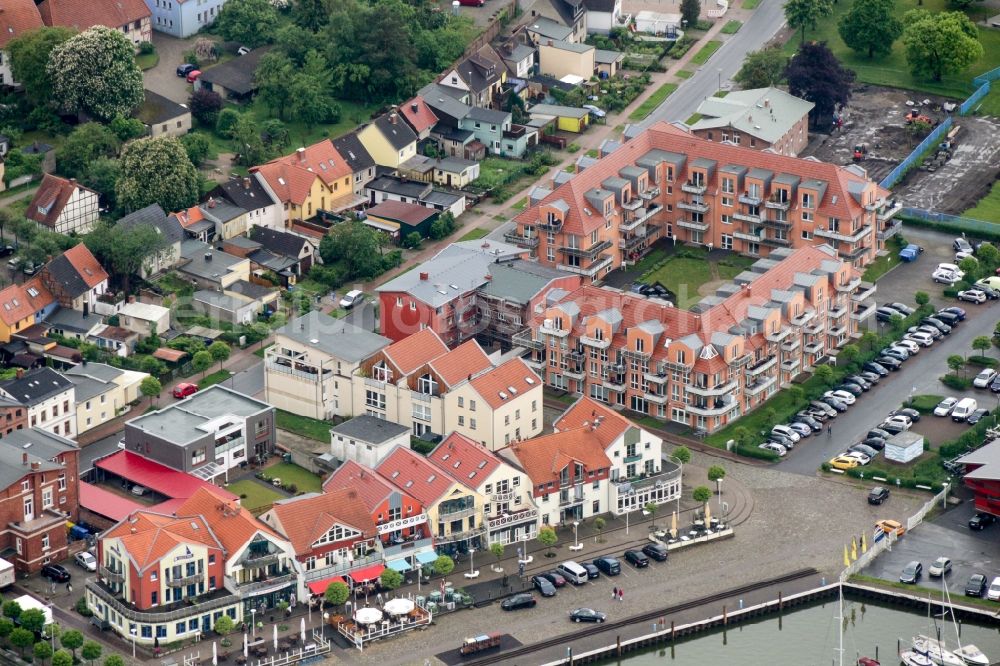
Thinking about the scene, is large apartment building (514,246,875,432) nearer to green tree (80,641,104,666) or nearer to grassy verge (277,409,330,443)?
grassy verge (277,409,330,443)

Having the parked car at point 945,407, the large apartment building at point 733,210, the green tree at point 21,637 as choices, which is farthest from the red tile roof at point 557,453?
the green tree at point 21,637

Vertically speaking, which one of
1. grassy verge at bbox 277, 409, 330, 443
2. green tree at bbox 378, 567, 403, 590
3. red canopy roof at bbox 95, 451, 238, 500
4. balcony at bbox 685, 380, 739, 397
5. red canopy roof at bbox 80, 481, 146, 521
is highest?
balcony at bbox 685, 380, 739, 397

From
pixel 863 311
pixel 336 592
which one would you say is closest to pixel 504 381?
pixel 336 592

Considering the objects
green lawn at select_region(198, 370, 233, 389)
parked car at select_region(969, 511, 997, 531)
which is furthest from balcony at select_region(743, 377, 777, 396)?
green lawn at select_region(198, 370, 233, 389)

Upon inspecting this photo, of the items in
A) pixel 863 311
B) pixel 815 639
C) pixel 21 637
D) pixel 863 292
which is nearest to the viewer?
pixel 21 637

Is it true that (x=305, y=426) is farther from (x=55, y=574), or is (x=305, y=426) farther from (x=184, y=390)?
(x=55, y=574)

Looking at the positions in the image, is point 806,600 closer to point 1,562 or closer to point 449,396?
point 449,396
